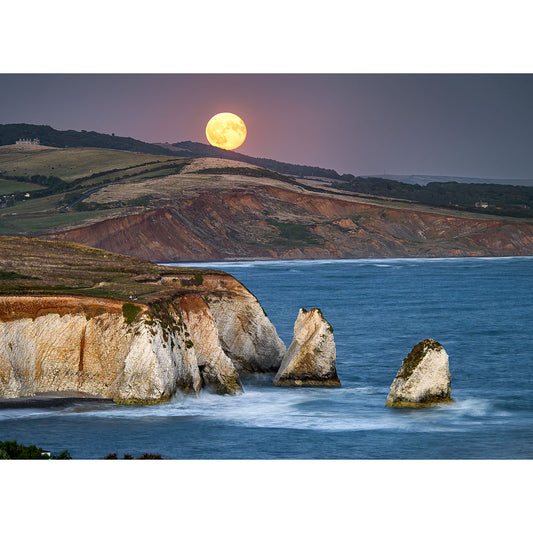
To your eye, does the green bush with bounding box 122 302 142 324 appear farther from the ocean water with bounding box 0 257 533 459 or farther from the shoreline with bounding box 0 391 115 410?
the ocean water with bounding box 0 257 533 459

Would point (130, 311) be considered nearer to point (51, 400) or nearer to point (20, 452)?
point (51, 400)

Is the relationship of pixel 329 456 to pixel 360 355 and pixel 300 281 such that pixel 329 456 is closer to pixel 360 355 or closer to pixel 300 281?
pixel 360 355

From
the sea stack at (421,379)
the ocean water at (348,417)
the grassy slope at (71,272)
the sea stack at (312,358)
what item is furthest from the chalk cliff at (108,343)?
the sea stack at (421,379)

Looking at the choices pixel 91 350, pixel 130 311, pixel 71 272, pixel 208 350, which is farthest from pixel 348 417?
pixel 71 272

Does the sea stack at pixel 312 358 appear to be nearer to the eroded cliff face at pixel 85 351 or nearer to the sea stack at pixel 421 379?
the sea stack at pixel 421 379

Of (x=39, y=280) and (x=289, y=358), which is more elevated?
(x=39, y=280)

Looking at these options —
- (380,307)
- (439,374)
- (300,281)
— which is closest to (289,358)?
(439,374)
